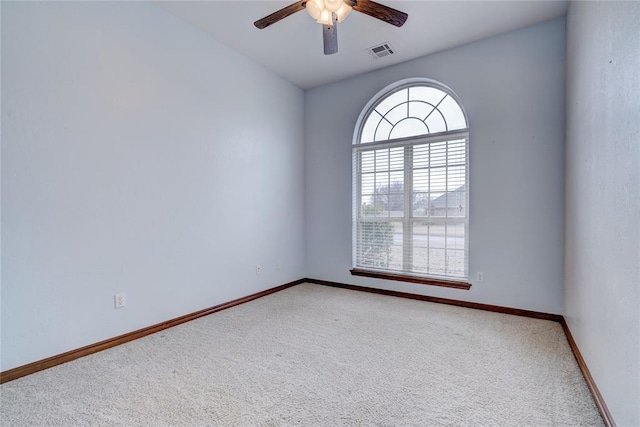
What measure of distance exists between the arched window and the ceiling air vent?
0.45 meters

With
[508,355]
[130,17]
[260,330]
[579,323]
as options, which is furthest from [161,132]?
[579,323]

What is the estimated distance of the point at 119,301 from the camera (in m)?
A: 2.38

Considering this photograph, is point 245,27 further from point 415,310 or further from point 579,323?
point 579,323

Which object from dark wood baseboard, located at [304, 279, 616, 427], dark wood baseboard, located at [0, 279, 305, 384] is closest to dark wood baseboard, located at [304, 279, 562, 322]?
dark wood baseboard, located at [304, 279, 616, 427]

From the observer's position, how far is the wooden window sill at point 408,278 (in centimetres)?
329

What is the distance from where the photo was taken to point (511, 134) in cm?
303

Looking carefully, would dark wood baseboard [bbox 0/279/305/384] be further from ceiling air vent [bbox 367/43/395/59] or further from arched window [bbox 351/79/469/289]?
ceiling air vent [bbox 367/43/395/59]

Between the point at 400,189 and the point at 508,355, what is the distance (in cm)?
214

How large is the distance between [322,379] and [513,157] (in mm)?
2793

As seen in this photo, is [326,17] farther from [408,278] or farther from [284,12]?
[408,278]

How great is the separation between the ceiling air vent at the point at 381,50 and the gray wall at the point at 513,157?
338 millimetres

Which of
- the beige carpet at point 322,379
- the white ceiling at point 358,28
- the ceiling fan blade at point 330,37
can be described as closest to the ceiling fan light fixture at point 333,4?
the ceiling fan blade at point 330,37

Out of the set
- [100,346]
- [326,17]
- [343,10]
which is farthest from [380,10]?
[100,346]

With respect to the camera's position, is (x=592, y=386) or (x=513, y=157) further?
(x=513, y=157)
